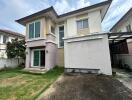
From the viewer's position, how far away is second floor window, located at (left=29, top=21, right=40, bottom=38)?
12.3 meters

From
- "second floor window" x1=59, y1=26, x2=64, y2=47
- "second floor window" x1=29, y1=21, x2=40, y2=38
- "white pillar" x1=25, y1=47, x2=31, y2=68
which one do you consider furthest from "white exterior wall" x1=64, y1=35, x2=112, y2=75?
"white pillar" x1=25, y1=47, x2=31, y2=68

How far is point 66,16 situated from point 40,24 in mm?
3458

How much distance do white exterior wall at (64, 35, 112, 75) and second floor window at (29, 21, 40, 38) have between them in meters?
4.29

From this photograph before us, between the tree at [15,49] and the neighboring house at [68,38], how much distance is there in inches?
133

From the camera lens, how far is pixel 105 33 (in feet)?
28.5

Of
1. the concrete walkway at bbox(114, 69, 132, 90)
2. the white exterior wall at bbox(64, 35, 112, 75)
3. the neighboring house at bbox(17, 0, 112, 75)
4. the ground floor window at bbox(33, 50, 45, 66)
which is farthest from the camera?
the ground floor window at bbox(33, 50, 45, 66)

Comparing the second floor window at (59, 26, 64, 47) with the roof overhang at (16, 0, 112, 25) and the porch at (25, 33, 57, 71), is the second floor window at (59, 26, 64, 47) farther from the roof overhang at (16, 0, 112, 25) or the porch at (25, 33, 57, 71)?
the roof overhang at (16, 0, 112, 25)

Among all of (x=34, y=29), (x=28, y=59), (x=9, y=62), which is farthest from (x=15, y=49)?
(x=34, y=29)

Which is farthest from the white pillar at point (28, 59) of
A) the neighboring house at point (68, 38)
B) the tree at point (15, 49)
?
the tree at point (15, 49)

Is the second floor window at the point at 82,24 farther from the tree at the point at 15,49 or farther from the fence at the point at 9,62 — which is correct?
the fence at the point at 9,62

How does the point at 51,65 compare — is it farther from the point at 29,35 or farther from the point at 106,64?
the point at 106,64

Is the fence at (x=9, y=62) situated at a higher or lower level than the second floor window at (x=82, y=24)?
lower

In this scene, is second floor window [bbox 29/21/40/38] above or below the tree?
above

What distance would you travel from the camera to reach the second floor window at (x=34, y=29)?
1232 cm
